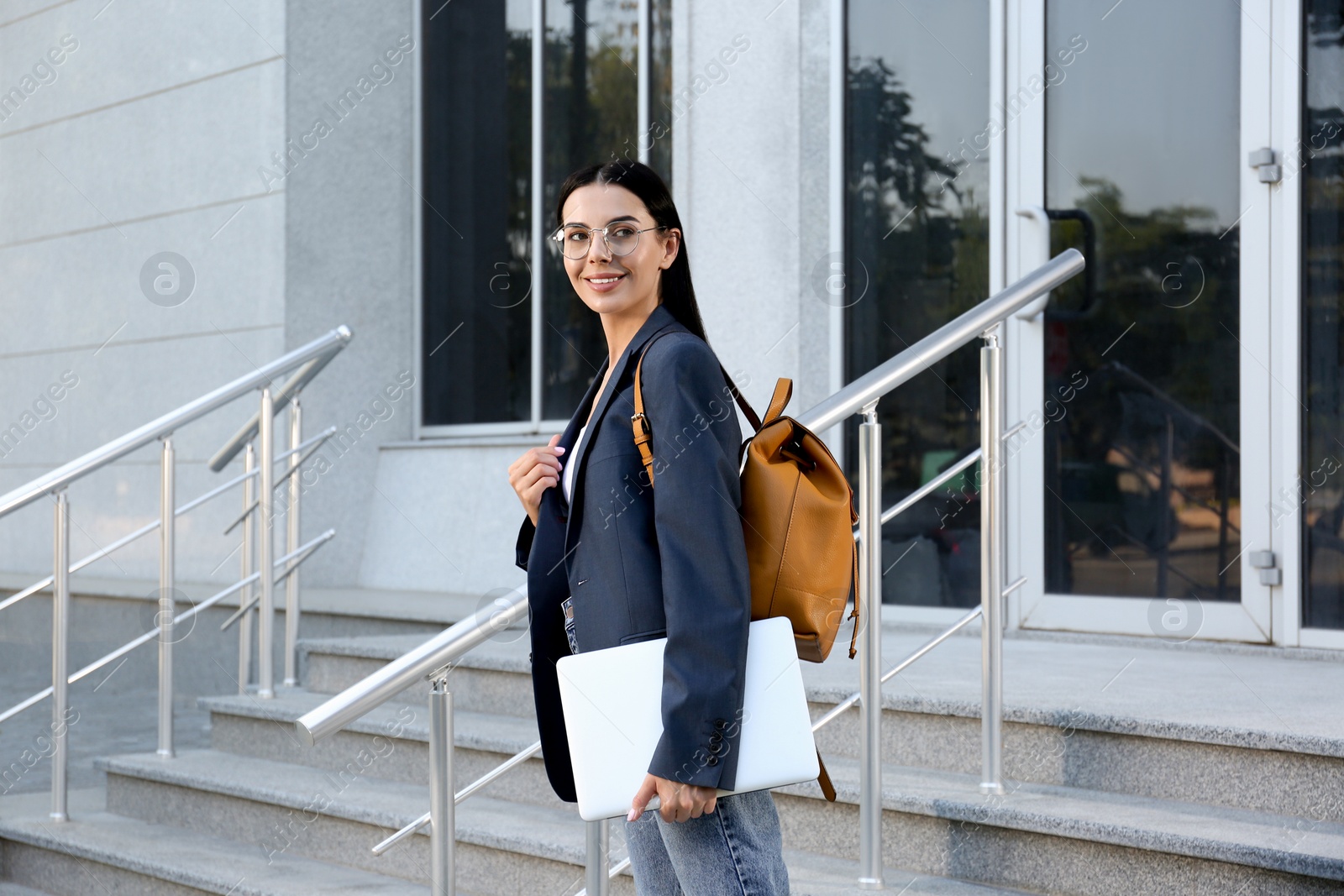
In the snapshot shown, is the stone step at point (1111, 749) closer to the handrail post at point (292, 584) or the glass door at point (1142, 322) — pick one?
the glass door at point (1142, 322)

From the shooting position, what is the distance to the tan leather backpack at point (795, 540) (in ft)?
5.58

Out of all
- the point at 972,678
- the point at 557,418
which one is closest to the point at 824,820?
the point at 972,678

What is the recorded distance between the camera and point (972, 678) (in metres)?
3.42

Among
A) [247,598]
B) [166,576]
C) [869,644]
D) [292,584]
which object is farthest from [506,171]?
[869,644]

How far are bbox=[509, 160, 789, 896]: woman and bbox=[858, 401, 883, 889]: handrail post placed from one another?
87 centimetres

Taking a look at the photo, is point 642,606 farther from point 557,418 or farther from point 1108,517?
point 557,418

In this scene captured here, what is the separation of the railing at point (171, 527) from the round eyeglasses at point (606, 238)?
2462 millimetres

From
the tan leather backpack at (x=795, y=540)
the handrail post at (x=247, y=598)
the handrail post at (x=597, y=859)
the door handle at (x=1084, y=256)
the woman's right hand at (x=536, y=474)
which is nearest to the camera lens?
the tan leather backpack at (x=795, y=540)

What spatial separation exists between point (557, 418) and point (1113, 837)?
4.05 metres

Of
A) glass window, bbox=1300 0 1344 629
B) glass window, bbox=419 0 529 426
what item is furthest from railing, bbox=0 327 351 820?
glass window, bbox=1300 0 1344 629

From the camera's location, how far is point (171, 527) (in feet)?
13.3

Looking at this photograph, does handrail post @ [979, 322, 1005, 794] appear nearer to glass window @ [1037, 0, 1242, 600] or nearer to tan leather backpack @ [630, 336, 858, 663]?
tan leather backpack @ [630, 336, 858, 663]

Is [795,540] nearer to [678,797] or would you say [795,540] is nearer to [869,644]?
[678,797]

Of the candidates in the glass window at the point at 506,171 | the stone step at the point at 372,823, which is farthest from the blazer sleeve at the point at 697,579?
the glass window at the point at 506,171
